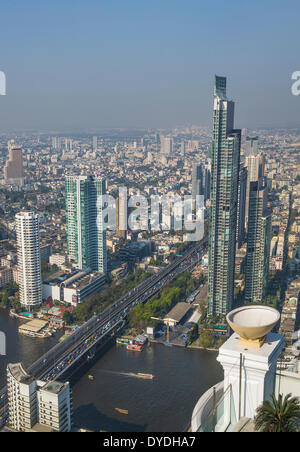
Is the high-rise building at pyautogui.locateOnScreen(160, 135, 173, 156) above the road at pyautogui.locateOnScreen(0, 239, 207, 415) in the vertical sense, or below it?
above

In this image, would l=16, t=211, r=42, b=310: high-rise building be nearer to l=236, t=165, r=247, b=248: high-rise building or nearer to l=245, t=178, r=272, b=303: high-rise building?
l=245, t=178, r=272, b=303: high-rise building

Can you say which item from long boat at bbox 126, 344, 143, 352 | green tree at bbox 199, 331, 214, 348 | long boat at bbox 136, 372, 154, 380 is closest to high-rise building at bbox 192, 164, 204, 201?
green tree at bbox 199, 331, 214, 348

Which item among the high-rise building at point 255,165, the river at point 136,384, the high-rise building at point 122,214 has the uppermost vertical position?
the high-rise building at point 255,165

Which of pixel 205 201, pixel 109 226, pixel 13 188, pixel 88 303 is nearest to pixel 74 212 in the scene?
pixel 88 303

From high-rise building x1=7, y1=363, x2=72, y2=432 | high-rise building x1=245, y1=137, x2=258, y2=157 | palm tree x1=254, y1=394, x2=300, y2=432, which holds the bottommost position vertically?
high-rise building x1=7, y1=363, x2=72, y2=432

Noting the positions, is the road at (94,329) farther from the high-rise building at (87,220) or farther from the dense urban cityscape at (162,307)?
the high-rise building at (87,220)

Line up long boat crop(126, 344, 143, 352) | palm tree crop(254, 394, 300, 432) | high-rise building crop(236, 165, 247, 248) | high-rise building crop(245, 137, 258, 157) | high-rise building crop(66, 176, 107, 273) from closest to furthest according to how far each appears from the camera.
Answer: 1. palm tree crop(254, 394, 300, 432)
2. long boat crop(126, 344, 143, 352)
3. high-rise building crop(66, 176, 107, 273)
4. high-rise building crop(236, 165, 247, 248)
5. high-rise building crop(245, 137, 258, 157)

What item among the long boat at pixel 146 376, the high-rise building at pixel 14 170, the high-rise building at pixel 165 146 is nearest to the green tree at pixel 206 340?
the long boat at pixel 146 376
